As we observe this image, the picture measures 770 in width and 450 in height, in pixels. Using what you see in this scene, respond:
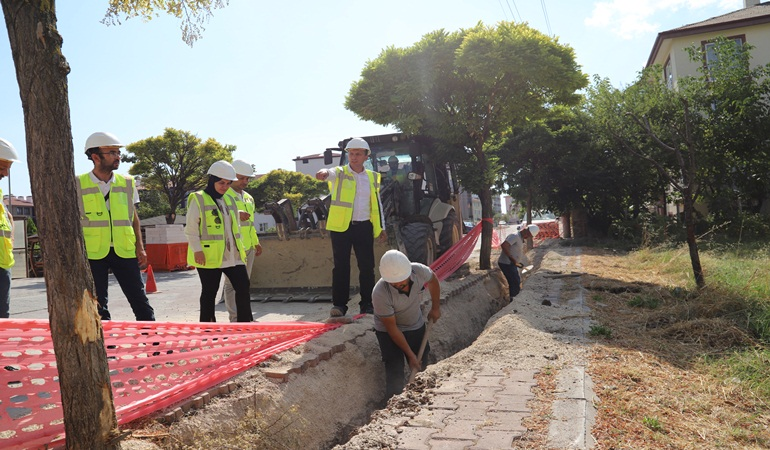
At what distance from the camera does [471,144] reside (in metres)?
11.4

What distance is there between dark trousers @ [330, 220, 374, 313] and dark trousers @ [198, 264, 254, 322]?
96cm

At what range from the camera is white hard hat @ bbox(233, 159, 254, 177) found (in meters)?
6.77

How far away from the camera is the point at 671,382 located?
13.2 ft

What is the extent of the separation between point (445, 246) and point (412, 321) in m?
5.18

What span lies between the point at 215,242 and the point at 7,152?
66.4 inches

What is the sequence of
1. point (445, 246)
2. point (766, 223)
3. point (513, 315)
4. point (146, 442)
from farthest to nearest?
point (766, 223) < point (445, 246) < point (513, 315) < point (146, 442)

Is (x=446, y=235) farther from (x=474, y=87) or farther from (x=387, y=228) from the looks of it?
(x=474, y=87)

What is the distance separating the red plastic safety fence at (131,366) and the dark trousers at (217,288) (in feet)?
1.87

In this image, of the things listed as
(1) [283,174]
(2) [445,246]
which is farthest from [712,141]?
(1) [283,174]

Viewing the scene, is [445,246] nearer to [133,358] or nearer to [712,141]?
[133,358]

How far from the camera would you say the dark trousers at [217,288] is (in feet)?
17.1

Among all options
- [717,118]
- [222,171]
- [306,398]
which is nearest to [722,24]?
[717,118]

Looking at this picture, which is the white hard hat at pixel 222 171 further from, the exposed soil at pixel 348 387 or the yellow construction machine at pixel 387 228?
the yellow construction machine at pixel 387 228

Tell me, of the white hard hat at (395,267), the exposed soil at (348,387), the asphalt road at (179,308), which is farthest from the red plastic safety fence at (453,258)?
the white hard hat at (395,267)
